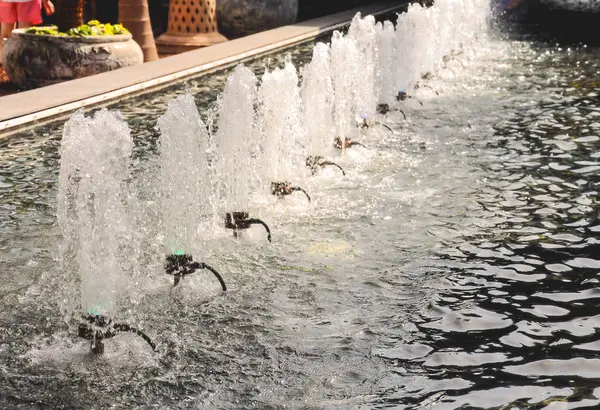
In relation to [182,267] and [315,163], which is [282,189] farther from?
[182,267]

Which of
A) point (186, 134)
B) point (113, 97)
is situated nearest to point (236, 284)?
point (186, 134)

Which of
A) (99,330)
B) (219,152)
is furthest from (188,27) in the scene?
(99,330)

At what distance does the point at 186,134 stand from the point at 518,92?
23.4 feet

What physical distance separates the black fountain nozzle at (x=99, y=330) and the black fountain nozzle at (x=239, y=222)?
75.1 inches

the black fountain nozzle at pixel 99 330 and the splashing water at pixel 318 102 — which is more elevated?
the splashing water at pixel 318 102

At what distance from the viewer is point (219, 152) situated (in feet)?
24.2

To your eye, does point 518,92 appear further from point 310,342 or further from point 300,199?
point 310,342

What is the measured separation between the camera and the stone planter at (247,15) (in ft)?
62.8

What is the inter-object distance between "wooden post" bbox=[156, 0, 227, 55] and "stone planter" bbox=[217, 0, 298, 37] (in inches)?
91.3

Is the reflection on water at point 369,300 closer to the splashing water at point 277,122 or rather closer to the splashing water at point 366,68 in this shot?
the splashing water at point 277,122

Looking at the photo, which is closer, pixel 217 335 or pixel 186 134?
pixel 217 335

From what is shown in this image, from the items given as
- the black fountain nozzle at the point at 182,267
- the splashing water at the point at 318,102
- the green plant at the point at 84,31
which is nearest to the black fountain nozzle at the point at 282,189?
the splashing water at the point at 318,102

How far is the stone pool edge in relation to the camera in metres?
9.87

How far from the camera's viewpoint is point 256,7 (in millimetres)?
19266
